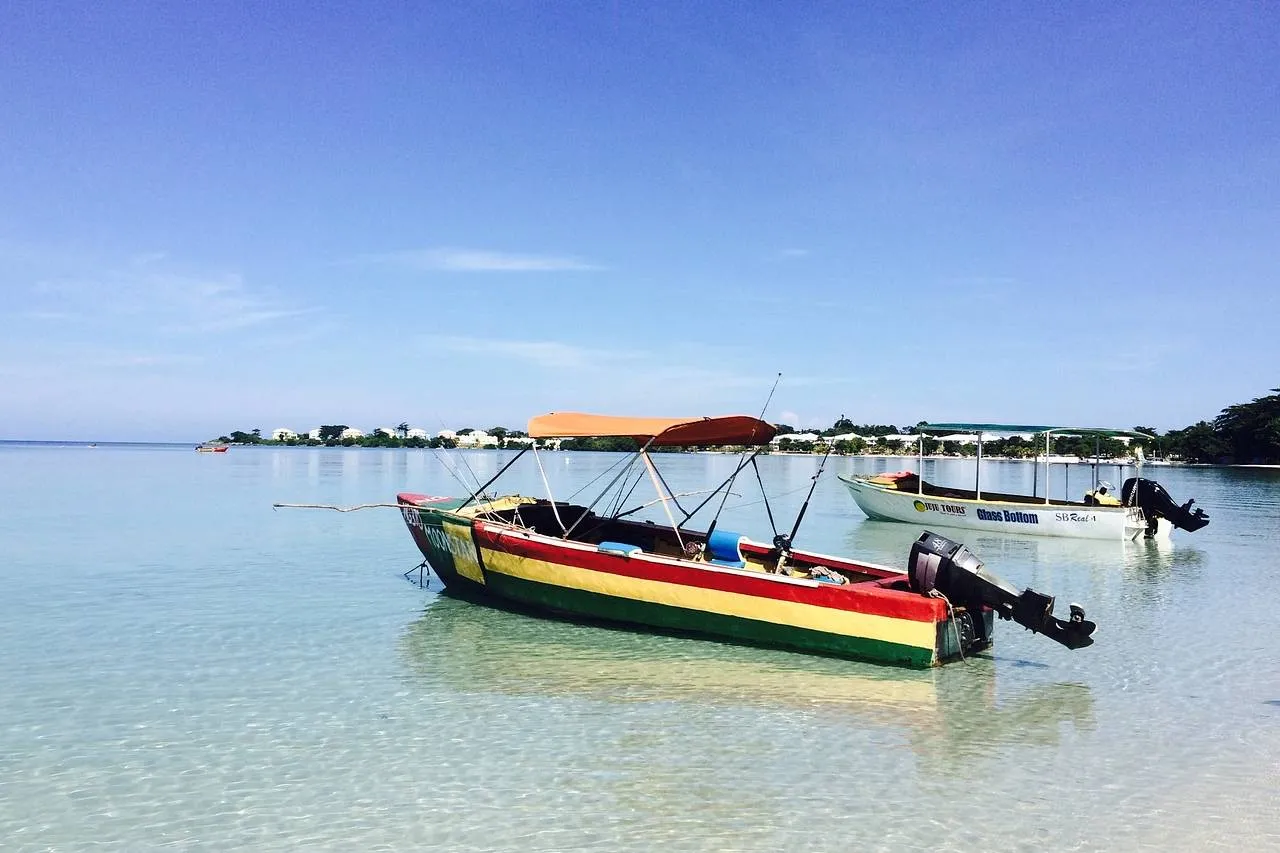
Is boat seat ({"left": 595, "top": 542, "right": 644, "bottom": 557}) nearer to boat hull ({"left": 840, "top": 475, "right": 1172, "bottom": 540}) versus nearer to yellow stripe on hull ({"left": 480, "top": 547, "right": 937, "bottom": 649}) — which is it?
yellow stripe on hull ({"left": 480, "top": 547, "right": 937, "bottom": 649})

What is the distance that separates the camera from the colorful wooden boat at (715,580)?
32.1ft

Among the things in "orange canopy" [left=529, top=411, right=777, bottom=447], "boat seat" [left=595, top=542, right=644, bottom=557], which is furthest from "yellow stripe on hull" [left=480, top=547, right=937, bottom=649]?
"orange canopy" [left=529, top=411, right=777, bottom=447]

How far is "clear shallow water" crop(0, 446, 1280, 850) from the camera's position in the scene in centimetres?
604

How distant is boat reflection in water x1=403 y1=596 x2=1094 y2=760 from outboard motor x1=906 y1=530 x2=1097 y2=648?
0.72 meters

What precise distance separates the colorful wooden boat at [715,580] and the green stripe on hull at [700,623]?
17 millimetres

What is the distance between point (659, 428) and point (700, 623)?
2818 mm

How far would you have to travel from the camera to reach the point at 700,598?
10789 mm

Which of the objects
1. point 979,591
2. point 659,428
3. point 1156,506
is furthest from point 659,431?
point 1156,506

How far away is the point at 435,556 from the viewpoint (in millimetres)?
14172

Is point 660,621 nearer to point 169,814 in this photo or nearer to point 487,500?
point 487,500

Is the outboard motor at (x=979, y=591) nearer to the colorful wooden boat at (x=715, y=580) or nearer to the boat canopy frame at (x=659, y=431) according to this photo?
the colorful wooden boat at (x=715, y=580)

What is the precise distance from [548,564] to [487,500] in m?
3.13

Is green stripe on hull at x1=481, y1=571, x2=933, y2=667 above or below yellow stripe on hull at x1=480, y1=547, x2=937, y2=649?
below

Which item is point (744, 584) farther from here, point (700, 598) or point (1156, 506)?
point (1156, 506)
